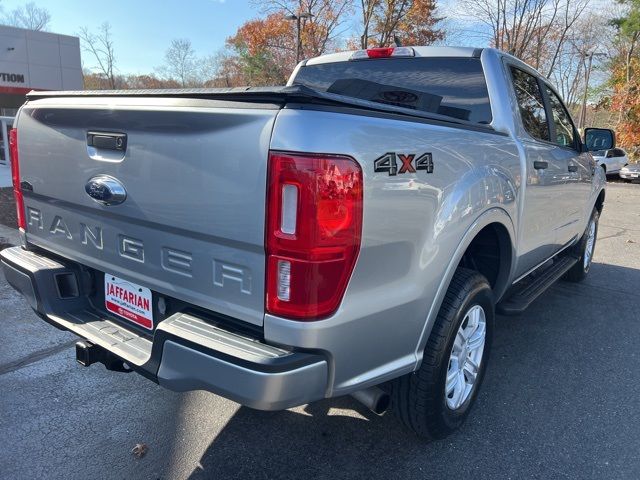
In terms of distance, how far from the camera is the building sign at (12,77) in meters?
24.4

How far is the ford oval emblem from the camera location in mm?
2107

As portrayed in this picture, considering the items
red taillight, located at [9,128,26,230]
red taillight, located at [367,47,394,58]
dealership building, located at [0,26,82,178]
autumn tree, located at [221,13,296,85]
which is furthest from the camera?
autumn tree, located at [221,13,296,85]

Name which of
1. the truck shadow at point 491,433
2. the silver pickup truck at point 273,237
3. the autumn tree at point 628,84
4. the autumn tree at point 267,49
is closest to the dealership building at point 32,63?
the autumn tree at point 267,49

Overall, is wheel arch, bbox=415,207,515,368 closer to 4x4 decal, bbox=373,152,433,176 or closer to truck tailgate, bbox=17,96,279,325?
4x4 decal, bbox=373,152,433,176

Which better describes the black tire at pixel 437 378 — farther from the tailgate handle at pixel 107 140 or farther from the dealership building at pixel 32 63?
the dealership building at pixel 32 63

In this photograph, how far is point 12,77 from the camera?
24812 mm

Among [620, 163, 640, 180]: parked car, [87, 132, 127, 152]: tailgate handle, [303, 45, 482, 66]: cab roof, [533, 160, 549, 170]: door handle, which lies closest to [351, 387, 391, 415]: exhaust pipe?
[87, 132, 127, 152]: tailgate handle

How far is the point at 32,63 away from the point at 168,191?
2886 centimetres

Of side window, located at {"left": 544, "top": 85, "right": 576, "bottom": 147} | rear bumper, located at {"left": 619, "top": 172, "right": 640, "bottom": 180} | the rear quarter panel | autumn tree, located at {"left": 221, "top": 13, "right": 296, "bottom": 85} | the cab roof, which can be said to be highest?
autumn tree, located at {"left": 221, "top": 13, "right": 296, "bottom": 85}

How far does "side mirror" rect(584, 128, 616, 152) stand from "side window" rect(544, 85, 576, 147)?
1.46 ft

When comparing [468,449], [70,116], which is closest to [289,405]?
[468,449]

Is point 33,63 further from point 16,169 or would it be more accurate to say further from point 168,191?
point 168,191

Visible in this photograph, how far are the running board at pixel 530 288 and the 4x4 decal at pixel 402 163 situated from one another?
1619 mm

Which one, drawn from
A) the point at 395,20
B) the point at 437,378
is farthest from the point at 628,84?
the point at 437,378
